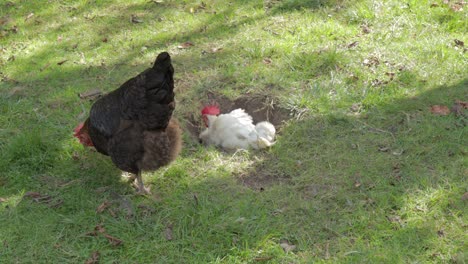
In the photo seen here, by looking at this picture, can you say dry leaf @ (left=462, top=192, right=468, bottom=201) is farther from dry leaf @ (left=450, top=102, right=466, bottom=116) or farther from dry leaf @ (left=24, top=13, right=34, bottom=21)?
dry leaf @ (left=24, top=13, right=34, bottom=21)

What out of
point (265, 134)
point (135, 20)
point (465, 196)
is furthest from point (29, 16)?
point (465, 196)

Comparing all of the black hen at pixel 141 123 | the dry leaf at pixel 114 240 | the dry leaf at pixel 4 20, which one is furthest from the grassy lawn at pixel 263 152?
the black hen at pixel 141 123

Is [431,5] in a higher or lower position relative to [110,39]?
higher

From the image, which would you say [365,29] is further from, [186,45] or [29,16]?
[29,16]

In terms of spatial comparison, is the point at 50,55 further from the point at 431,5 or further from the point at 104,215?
the point at 431,5

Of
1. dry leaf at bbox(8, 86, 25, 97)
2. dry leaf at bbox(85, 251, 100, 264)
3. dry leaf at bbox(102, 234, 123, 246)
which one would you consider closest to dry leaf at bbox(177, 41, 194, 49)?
dry leaf at bbox(8, 86, 25, 97)

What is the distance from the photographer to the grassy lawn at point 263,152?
3598 millimetres

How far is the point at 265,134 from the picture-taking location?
455 cm

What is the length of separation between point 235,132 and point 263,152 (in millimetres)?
339

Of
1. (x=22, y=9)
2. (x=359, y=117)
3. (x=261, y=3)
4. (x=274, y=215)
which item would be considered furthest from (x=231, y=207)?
(x=22, y=9)

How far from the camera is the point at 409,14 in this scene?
6.51 metres

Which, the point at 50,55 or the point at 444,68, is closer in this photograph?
the point at 444,68

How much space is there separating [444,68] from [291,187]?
8.76 ft

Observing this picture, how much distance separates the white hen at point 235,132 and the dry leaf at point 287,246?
1.17m
